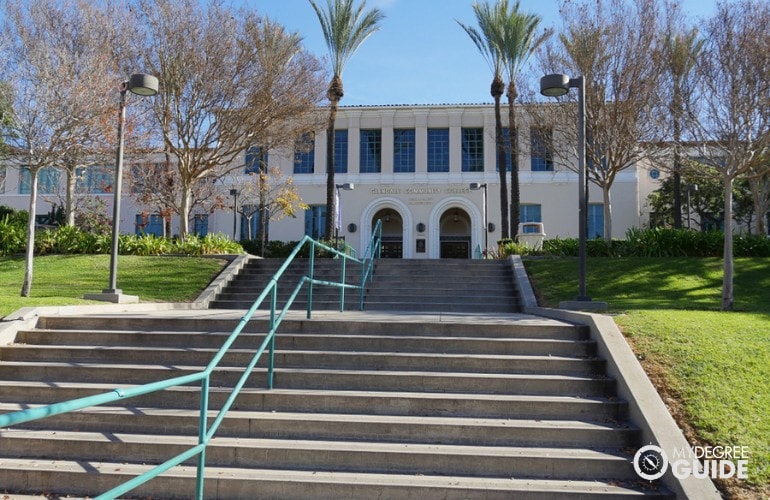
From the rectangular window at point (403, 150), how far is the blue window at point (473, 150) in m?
2.89

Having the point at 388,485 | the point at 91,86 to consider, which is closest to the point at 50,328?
the point at 388,485

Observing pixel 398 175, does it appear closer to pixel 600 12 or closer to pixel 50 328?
pixel 600 12

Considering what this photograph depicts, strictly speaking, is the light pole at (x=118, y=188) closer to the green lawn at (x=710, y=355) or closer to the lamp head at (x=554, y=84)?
the lamp head at (x=554, y=84)

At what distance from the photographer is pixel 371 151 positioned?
3091cm

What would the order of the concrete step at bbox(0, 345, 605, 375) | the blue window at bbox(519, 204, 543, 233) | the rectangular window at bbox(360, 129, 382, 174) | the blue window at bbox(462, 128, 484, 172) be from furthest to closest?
the rectangular window at bbox(360, 129, 382, 174), the blue window at bbox(462, 128, 484, 172), the blue window at bbox(519, 204, 543, 233), the concrete step at bbox(0, 345, 605, 375)

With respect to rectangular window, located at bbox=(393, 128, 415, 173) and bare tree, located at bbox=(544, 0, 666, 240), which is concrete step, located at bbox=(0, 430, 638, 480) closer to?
bare tree, located at bbox=(544, 0, 666, 240)

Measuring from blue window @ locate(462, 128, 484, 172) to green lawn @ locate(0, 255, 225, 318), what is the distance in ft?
62.1

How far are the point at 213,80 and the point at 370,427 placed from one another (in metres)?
13.7

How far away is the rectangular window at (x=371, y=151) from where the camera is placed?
30.8 metres

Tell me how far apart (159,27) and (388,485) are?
15.7 metres

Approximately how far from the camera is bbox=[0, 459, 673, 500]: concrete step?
398 cm

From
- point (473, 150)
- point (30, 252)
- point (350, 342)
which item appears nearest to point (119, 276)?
point (30, 252)

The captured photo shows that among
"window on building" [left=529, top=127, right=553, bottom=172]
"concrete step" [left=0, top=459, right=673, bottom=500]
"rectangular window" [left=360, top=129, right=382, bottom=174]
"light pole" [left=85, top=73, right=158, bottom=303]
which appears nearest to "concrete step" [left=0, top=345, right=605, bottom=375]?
"concrete step" [left=0, top=459, right=673, bottom=500]

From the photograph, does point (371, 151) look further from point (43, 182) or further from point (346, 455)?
point (346, 455)
